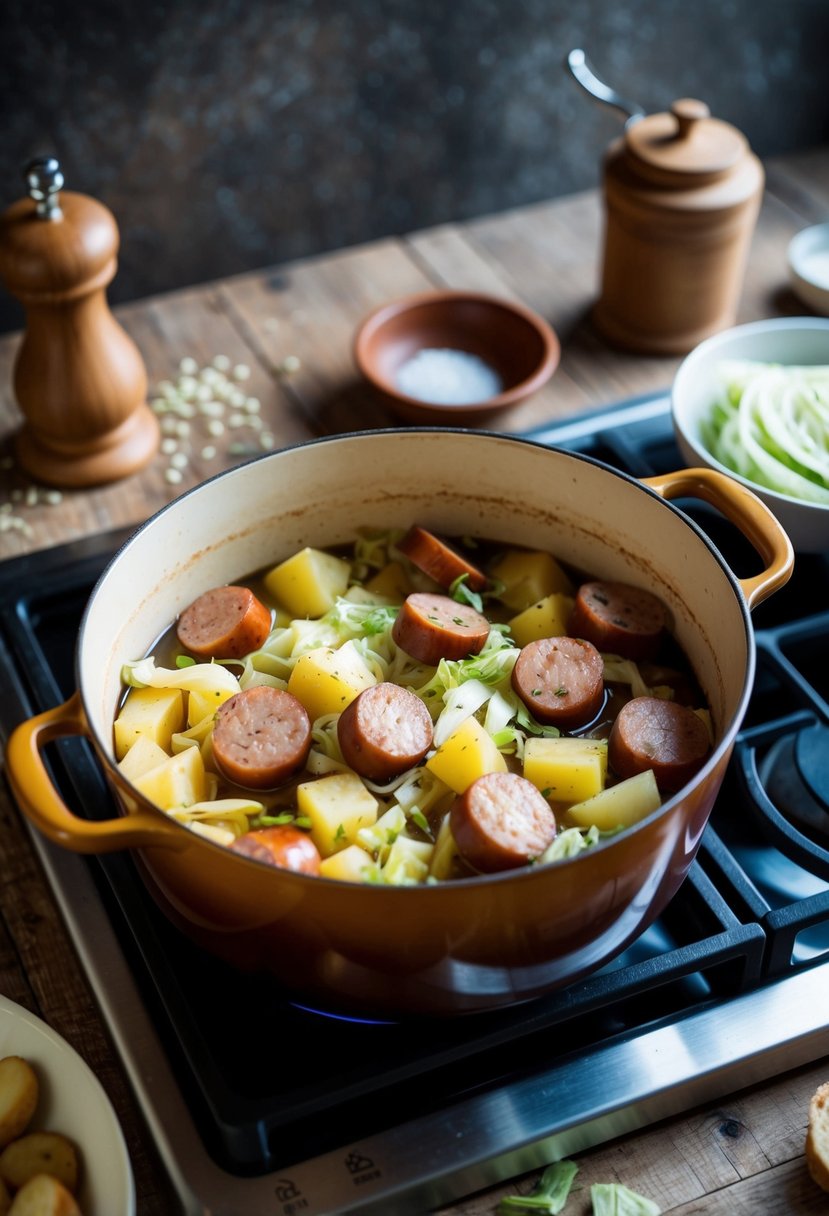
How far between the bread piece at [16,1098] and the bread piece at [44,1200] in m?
0.07

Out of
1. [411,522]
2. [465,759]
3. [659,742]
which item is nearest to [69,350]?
[411,522]

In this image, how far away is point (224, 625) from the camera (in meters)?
1.38

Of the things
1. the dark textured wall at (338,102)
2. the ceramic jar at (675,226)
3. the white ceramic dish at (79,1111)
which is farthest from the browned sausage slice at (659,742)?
the dark textured wall at (338,102)

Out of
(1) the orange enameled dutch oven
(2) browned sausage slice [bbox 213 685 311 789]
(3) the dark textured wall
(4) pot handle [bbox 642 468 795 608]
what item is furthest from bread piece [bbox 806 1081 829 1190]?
(3) the dark textured wall

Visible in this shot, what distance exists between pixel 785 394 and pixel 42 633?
39.3 inches

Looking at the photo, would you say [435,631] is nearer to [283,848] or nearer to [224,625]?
[224,625]

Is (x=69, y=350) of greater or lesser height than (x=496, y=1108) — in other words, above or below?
above

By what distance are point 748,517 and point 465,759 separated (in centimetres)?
38

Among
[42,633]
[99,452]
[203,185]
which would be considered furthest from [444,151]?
[42,633]

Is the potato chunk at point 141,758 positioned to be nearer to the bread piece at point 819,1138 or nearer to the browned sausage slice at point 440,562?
the browned sausage slice at point 440,562

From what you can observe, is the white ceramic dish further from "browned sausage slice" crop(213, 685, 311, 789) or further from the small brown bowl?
the small brown bowl

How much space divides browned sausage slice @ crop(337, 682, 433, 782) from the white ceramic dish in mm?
364

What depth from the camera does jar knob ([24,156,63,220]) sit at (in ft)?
5.14

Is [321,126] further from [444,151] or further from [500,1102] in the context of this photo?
[500,1102]
